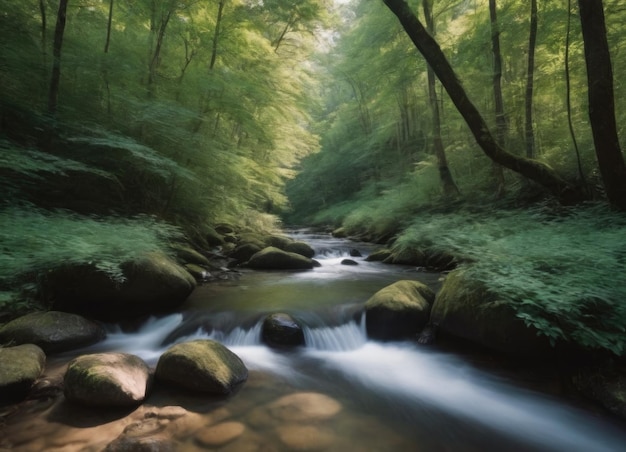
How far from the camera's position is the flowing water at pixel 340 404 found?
2.60 metres

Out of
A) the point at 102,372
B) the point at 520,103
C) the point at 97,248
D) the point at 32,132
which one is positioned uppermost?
the point at 520,103

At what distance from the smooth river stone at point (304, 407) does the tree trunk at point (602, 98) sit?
16.0 ft

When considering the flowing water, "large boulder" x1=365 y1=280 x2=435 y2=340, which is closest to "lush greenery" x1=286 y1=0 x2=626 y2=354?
the flowing water

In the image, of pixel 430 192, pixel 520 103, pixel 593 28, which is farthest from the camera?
pixel 430 192

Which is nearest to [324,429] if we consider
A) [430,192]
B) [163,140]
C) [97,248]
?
[97,248]

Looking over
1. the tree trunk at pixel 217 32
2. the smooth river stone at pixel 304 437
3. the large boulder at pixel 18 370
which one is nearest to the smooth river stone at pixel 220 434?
the smooth river stone at pixel 304 437

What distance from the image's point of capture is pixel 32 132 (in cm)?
518

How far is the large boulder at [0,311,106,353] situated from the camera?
3.70 meters

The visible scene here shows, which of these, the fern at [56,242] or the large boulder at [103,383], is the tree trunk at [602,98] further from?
the fern at [56,242]

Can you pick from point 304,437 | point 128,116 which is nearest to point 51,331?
point 304,437

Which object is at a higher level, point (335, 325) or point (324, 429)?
point (335, 325)

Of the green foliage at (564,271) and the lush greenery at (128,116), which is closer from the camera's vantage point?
the green foliage at (564,271)

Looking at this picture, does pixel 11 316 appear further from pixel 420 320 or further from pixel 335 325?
pixel 420 320

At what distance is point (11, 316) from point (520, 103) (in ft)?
39.5
